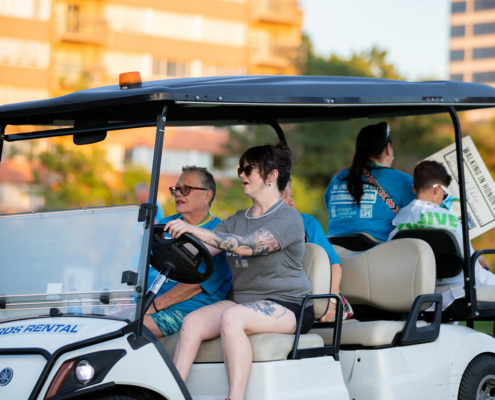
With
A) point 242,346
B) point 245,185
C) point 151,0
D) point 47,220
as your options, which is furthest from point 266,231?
point 151,0

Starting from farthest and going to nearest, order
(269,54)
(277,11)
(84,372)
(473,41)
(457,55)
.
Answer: (457,55)
(473,41)
(277,11)
(269,54)
(84,372)

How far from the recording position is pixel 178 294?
341cm

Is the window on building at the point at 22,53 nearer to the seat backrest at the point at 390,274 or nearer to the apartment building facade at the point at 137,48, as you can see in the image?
the apartment building facade at the point at 137,48

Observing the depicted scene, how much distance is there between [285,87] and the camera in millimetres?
3082

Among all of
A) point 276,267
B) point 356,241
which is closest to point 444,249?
point 356,241

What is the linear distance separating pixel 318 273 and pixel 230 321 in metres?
0.74

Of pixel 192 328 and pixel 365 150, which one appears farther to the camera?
pixel 365 150

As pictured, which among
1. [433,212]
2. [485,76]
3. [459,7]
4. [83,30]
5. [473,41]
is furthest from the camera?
[459,7]

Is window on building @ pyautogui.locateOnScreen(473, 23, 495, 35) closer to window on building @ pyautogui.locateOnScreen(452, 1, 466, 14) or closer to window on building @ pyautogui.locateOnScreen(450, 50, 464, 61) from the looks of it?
window on building @ pyautogui.locateOnScreen(450, 50, 464, 61)

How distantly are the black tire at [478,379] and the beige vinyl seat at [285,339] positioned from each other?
924mm

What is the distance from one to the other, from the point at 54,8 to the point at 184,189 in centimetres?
2617

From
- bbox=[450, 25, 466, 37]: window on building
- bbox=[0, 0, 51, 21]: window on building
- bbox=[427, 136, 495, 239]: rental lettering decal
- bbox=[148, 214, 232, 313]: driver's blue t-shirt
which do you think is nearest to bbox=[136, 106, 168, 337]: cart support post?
bbox=[148, 214, 232, 313]: driver's blue t-shirt

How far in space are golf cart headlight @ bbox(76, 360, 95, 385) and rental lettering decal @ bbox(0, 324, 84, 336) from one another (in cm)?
16

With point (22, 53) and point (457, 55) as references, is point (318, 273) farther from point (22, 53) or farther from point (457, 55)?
point (457, 55)
